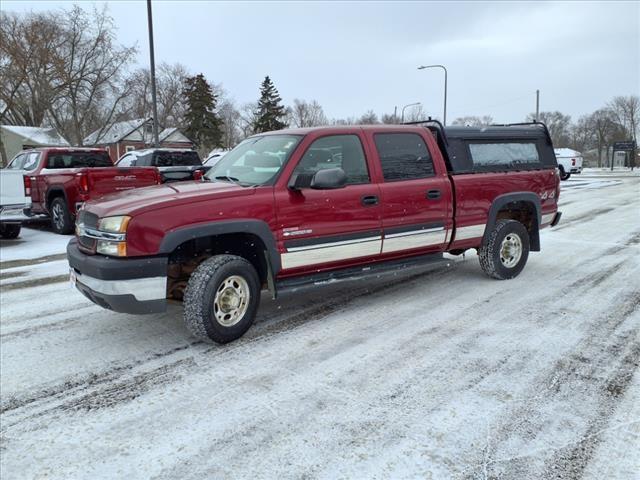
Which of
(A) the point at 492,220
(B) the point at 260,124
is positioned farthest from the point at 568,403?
(B) the point at 260,124

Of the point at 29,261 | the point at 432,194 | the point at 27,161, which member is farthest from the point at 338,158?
the point at 27,161

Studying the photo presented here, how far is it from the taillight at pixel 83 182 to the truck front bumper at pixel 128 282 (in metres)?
6.32

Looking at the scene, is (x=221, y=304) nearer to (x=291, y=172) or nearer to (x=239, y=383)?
(x=239, y=383)

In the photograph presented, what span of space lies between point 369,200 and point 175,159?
10237 millimetres

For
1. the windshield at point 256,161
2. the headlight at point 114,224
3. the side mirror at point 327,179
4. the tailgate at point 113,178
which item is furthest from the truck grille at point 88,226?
the tailgate at point 113,178

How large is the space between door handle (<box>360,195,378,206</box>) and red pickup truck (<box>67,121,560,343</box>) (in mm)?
13

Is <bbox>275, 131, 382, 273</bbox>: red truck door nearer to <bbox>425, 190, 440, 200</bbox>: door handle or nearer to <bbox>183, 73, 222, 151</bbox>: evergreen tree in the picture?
<bbox>425, 190, 440, 200</bbox>: door handle

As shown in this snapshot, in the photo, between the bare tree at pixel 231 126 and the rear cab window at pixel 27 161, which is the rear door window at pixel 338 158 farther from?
the bare tree at pixel 231 126

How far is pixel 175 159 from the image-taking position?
45.6ft

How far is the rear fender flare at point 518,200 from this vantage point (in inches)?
238

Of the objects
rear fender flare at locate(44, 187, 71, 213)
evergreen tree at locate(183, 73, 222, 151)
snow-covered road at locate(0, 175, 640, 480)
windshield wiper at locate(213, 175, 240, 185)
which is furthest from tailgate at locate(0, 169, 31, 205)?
evergreen tree at locate(183, 73, 222, 151)

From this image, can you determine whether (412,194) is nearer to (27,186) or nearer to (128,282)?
(128,282)

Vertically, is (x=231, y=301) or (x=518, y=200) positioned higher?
(x=518, y=200)

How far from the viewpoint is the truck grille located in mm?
4031
